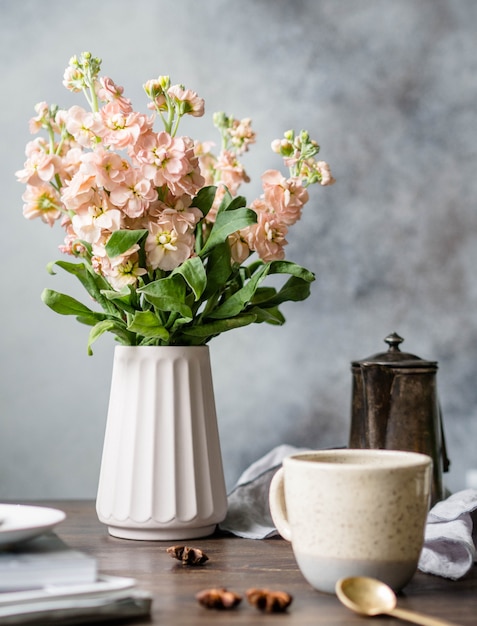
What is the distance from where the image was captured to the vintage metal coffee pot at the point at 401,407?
117 centimetres

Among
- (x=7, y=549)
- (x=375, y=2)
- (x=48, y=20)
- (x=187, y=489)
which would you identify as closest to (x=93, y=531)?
(x=187, y=489)

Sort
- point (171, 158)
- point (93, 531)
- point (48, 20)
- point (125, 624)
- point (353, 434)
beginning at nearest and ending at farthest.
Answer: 1. point (125, 624)
2. point (171, 158)
3. point (93, 531)
4. point (353, 434)
5. point (48, 20)

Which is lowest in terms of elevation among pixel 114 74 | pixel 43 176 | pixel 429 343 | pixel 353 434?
pixel 353 434

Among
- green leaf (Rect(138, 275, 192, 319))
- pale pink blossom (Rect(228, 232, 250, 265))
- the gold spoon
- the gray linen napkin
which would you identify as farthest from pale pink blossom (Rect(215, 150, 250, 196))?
the gold spoon

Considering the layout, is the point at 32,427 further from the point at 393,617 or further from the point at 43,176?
the point at 393,617

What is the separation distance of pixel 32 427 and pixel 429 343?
2.66 ft

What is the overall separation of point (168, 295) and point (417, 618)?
1.57ft

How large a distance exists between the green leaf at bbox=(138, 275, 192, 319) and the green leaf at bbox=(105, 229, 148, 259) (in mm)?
53

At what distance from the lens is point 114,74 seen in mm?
1653

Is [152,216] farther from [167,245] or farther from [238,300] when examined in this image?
[238,300]

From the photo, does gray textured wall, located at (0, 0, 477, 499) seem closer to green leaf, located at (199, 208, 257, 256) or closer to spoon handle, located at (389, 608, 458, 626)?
green leaf, located at (199, 208, 257, 256)

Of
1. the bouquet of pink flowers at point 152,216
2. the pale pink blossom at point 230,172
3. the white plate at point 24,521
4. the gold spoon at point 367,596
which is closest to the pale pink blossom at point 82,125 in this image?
the bouquet of pink flowers at point 152,216

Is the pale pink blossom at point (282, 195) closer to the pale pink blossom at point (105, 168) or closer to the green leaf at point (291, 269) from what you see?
the green leaf at point (291, 269)

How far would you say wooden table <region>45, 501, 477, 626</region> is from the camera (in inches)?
A: 28.2
